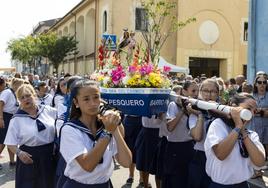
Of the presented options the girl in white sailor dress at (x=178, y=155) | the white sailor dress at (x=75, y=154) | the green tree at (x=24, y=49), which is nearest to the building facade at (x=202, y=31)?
the green tree at (x=24, y=49)

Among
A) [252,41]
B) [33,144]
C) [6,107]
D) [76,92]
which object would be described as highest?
[252,41]

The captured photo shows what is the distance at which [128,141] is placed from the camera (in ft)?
25.4

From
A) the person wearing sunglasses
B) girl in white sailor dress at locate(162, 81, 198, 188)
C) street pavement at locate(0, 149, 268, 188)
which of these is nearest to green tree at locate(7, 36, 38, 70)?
street pavement at locate(0, 149, 268, 188)

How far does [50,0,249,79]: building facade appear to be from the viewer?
27250mm

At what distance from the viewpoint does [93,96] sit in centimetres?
327

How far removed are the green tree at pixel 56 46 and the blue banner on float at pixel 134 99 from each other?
33.2m

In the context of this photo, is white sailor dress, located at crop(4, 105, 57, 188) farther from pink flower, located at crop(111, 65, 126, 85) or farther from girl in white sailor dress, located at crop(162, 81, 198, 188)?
girl in white sailor dress, located at crop(162, 81, 198, 188)

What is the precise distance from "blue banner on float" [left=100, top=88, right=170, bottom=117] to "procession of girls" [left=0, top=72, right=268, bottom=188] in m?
0.35

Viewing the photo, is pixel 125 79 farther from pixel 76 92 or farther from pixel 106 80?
pixel 76 92

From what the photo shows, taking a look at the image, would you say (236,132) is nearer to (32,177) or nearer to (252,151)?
(252,151)

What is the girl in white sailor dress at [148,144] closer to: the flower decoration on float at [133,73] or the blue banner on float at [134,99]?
the flower decoration on float at [133,73]

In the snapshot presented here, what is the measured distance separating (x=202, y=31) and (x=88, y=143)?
2570cm

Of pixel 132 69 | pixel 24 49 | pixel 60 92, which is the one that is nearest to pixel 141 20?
pixel 60 92

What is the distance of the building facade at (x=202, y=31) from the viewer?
27250 mm
